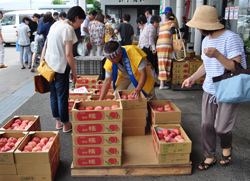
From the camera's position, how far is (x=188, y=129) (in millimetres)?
4285

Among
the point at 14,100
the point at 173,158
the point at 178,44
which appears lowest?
the point at 14,100

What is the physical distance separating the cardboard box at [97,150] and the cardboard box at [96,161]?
0.05 m

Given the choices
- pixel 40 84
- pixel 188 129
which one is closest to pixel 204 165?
pixel 188 129

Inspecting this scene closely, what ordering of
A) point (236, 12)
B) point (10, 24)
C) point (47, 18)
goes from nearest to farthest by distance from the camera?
point (236, 12), point (47, 18), point (10, 24)

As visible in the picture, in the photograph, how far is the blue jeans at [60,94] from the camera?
152 inches

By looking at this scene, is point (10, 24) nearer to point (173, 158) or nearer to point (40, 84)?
point (40, 84)

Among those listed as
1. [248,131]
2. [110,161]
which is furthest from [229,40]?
[248,131]

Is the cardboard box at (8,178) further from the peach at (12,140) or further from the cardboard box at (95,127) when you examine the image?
the cardboard box at (95,127)

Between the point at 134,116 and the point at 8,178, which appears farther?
the point at 134,116

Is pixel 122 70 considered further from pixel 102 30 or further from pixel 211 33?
pixel 102 30

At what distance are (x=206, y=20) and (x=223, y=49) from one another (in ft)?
1.14

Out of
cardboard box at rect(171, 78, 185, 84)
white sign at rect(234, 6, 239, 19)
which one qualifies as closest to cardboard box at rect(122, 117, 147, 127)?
cardboard box at rect(171, 78, 185, 84)

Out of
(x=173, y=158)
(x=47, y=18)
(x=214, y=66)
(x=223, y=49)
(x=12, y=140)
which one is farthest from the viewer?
(x=47, y=18)

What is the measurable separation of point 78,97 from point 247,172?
10.6 feet
